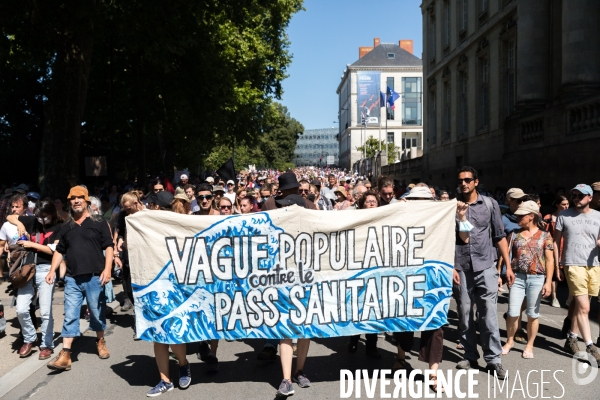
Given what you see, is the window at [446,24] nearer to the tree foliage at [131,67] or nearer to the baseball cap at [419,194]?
the tree foliage at [131,67]

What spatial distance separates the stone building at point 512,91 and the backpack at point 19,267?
44.9ft

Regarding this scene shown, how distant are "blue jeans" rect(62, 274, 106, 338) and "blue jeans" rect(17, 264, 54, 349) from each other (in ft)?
1.52

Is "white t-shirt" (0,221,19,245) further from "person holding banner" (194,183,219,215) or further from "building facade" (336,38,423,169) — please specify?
"building facade" (336,38,423,169)

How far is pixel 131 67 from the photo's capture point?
73.2ft

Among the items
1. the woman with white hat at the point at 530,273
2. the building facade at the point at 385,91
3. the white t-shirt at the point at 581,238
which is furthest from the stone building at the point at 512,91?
the building facade at the point at 385,91

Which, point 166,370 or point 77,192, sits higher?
point 77,192

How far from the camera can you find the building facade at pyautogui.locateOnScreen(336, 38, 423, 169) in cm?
9625

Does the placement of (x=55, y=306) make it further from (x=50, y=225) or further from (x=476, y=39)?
(x=476, y=39)

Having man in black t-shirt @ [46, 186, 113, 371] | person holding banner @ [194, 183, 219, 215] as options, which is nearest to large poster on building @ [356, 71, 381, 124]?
person holding banner @ [194, 183, 219, 215]

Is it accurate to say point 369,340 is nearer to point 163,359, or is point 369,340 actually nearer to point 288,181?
point 288,181

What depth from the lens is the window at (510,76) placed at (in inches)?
989

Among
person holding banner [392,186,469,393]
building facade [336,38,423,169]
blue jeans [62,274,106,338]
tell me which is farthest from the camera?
building facade [336,38,423,169]

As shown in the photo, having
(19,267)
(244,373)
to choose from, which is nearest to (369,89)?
(19,267)

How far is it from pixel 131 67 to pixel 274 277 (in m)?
18.3
